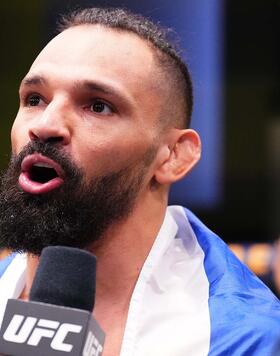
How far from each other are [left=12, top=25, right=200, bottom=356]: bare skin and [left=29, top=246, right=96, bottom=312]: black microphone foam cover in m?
0.36

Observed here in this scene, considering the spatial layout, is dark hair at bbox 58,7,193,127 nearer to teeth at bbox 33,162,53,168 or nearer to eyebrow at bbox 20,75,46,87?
eyebrow at bbox 20,75,46,87

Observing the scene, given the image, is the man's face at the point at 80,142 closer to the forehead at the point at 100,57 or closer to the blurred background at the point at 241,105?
the forehead at the point at 100,57

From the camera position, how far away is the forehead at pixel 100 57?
5.42 feet

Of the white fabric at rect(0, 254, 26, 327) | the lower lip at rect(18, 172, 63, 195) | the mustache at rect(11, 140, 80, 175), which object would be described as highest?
the mustache at rect(11, 140, 80, 175)

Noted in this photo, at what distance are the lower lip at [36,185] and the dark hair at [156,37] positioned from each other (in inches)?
14.9

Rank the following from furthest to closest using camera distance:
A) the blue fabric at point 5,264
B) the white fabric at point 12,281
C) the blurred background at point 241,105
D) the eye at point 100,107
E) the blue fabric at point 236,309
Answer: the blurred background at point 241,105, the blue fabric at point 5,264, the white fabric at point 12,281, the eye at point 100,107, the blue fabric at point 236,309

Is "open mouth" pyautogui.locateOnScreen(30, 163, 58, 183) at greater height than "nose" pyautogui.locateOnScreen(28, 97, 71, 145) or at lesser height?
lesser

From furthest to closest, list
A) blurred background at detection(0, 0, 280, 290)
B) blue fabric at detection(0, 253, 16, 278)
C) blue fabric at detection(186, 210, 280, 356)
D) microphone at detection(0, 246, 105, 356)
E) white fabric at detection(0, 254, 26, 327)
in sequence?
blurred background at detection(0, 0, 280, 290) → blue fabric at detection(0, 253, 16, 278) → white fabric at detection(0, 254, 26, 327) → blue fabric at detection(186, 210, 280, 356) → microphone at detection(0, 246, 105, 356)

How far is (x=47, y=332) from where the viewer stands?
1.16 m

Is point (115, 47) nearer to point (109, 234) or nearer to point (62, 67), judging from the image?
point (62, 67)

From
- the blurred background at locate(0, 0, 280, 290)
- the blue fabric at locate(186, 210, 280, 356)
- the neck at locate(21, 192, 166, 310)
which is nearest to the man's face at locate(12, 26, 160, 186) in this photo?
the neck at locate(21, 192, 166, 310)

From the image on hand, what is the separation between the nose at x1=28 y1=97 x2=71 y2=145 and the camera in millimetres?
1562

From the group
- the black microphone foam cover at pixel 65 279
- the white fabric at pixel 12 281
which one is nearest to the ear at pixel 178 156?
the white fabric at pixel 12 281

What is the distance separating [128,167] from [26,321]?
56 cm
